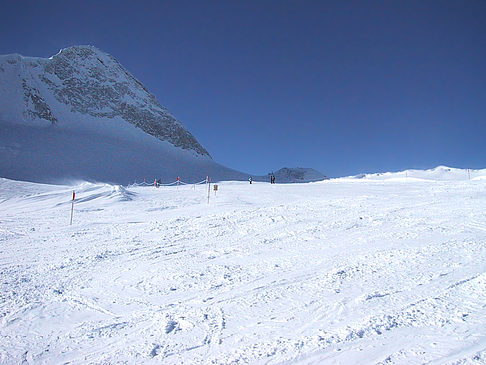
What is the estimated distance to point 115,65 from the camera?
355 ft

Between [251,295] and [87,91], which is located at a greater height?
[87,91]

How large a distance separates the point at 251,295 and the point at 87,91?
94.9 m

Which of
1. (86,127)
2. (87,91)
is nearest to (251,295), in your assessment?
(86,127)

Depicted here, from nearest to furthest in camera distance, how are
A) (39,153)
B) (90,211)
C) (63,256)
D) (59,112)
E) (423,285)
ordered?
(423,285)
(63,256)
(90,211)
(39,153)
(59,112)

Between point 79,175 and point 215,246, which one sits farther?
point 79,175

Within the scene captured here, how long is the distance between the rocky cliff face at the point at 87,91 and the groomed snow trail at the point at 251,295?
73.4 metres

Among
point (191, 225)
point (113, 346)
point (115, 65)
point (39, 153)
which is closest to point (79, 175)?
point (39, 153)

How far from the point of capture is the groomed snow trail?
2463mm

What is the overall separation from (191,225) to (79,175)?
47.4 m

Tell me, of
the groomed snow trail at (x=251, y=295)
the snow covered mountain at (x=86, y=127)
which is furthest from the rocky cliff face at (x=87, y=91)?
the groomed snow trail at (x=251, y=295)

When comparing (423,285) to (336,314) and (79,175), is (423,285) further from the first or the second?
(79,175)

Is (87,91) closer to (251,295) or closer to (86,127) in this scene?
(86,127)

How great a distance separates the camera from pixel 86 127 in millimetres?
69062

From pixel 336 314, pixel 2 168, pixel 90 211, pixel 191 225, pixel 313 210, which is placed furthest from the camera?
pixel 2 168
